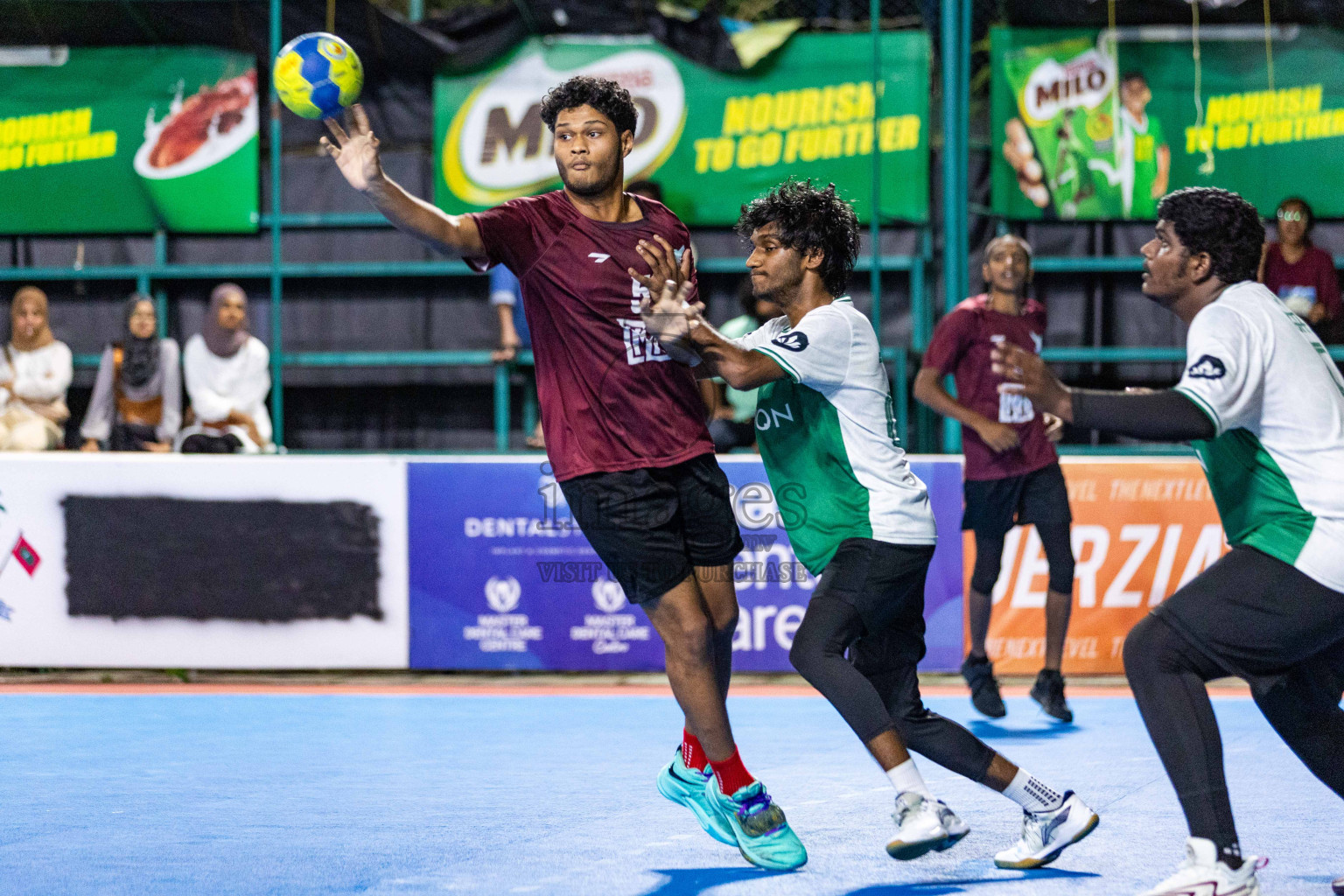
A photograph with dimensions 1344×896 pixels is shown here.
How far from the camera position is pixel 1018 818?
15.5 ft

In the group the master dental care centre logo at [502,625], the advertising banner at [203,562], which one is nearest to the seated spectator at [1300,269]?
the master dental care centre logo at [502,625]

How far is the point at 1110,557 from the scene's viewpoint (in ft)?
25.7

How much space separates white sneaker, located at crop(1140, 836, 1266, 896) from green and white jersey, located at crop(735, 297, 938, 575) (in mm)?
1101

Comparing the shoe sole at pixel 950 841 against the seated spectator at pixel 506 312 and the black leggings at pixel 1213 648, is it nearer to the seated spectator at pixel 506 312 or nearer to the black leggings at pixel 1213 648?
the black leggings at pixel 1213 648

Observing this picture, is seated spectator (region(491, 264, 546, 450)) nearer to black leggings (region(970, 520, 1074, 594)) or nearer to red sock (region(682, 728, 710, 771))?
black leggings (region(970, 520, 1074, 594))

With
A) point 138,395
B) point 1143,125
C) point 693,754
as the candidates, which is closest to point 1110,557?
point 1143,125

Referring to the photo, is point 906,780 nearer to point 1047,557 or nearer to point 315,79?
point 315,79

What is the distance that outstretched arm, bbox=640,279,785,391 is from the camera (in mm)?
3748

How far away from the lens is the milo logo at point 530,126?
1052 cm

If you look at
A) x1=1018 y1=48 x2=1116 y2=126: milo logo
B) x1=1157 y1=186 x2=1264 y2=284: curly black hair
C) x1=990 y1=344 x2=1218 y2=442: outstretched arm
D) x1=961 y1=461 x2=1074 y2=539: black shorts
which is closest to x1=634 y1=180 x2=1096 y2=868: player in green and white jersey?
x1=990 y1=344 x2=1218 y2=442: outstretched arm

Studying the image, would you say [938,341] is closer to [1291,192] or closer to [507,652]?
[507,652]

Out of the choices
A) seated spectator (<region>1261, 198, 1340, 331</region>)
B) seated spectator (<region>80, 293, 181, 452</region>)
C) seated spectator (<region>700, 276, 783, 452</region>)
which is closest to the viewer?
seated spectator (<region>700, 276, 783, 452</region>)

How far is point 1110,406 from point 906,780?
1.19 metres

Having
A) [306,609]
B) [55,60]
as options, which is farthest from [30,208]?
[306,609]
